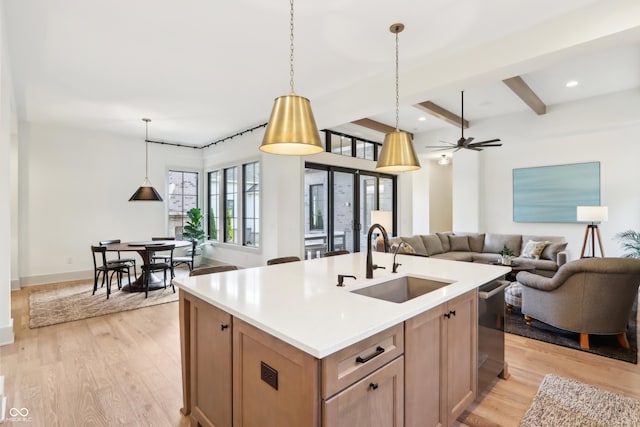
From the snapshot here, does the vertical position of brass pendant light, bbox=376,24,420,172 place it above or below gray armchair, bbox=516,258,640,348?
above

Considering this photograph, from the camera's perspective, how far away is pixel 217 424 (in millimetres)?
1682

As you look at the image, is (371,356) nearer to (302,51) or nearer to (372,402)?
(372,402)

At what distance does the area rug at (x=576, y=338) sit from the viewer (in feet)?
9.51

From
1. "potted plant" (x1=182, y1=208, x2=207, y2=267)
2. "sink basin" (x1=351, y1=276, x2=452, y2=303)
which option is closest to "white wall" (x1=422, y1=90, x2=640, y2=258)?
"sink basin" (x1=351, y1=276, x2=452, y2=303)

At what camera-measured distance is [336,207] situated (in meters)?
6.42

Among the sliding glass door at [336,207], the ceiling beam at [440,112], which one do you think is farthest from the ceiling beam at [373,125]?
the ceiling beam at [440,112]

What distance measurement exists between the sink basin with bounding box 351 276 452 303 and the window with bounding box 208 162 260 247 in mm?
4433

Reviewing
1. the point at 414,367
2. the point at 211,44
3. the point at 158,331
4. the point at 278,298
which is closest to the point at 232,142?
the point at 211,44

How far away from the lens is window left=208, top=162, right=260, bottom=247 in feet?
21.3

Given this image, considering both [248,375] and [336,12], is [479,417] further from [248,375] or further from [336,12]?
[336,12]

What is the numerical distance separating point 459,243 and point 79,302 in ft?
22.7

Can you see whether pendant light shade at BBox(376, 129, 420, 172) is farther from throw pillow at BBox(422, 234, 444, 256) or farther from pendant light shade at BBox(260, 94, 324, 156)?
throw pillow at BBox(422, 234, 444, 256)

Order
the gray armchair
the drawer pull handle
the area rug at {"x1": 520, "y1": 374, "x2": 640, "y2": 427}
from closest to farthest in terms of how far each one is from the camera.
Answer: the drawer pull handle
the area rug at {"x1": 520, "y1": 374, "x2": 640, "y2": 427}
the gray armchair

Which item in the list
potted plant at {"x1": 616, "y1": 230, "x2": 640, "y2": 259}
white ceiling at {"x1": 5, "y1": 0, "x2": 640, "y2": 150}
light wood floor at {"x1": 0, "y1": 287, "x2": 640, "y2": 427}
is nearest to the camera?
light wood floor at {"x1": 0, "y1": 287, "x2": 640, "y2": 427}
